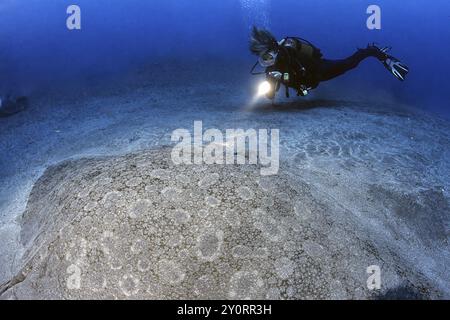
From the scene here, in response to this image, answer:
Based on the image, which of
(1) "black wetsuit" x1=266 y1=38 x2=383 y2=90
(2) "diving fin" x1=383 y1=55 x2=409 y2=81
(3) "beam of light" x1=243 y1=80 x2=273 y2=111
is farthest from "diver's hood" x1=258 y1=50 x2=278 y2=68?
(2) "diving fin" x1=383 y1=55 x2=409 y2=81

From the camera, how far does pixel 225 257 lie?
2.87m

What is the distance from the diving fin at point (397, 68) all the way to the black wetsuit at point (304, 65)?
47.9 inches

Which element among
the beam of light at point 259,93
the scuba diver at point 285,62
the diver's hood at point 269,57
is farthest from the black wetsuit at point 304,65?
the beam of light at point 259,93

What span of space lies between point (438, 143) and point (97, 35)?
108ft

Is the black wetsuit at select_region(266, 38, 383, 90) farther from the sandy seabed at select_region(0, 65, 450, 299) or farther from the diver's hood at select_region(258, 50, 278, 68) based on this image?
the sandy seabed at select_region(0, 65, 450, 299)

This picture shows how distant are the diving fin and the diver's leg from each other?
0.35 metres

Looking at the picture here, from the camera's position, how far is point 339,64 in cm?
969

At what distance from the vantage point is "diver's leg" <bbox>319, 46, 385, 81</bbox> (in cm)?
924

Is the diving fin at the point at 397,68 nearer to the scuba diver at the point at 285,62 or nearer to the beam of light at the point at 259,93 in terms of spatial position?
the scuba diver at the point at 285,62

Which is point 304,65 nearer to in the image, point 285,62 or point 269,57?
point 285,62

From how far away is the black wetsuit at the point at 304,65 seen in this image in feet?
25.7

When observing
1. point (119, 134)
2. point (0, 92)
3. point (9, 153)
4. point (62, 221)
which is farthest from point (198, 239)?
point (0, 92)
